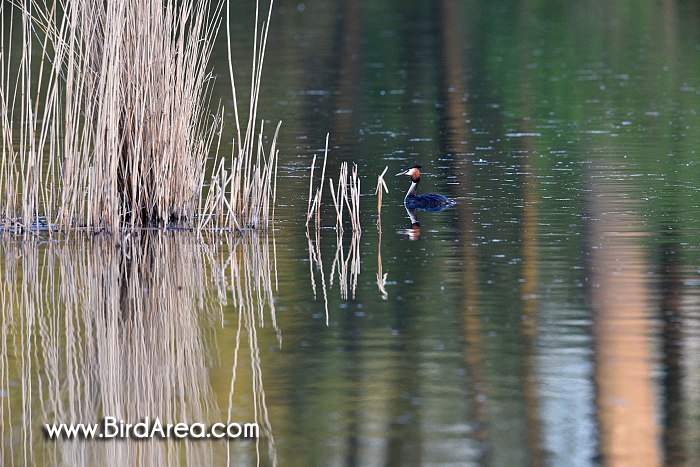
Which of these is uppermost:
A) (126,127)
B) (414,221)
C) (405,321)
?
(126,127)

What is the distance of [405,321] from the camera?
32.7ft

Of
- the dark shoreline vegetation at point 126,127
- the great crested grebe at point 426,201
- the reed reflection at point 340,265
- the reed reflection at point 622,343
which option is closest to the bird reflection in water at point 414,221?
the great crested grebe at point 426,201

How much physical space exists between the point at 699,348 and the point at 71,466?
388 cm

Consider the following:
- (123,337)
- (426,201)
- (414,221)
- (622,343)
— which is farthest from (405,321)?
(426,201)

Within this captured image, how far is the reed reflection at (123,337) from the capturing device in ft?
24.6

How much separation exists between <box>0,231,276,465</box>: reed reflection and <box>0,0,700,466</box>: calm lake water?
2 centimetres

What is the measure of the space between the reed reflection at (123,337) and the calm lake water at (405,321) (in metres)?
0.02

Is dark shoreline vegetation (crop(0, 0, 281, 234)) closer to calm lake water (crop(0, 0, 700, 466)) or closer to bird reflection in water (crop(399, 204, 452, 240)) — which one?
calm lake water (crop(0, 0, 700, 466))

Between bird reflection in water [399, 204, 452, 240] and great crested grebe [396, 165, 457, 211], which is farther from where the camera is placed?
great crested grebe [396, 165, 457, 211]

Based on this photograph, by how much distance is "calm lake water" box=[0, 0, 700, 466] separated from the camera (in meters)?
7.50

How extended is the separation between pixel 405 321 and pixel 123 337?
1807 mm

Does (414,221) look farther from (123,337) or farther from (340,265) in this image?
(123,337)

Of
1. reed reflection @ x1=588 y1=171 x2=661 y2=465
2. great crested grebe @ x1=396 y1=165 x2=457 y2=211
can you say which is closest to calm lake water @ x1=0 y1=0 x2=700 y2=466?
reed reflection @ x1=588 y1=171 x2=661 y2=465

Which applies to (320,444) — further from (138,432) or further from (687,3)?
(687,3)
